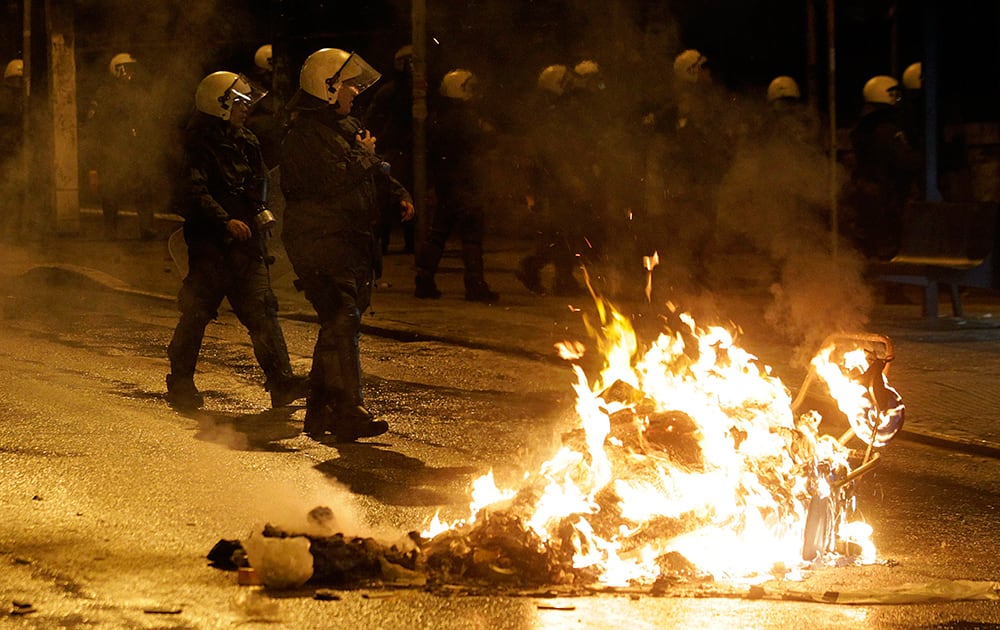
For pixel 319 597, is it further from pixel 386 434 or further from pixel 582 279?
pixel 582 279

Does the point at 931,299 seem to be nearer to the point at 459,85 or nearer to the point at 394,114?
the point at 459,85

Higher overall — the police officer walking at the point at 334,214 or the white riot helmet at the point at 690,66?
the white riot helmet at the point at 690,66

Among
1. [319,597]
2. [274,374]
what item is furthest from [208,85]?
[319,597]

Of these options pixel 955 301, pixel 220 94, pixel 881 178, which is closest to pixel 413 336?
pixel 220 94

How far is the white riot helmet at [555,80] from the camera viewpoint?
14.2 metres

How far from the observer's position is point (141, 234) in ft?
69.4

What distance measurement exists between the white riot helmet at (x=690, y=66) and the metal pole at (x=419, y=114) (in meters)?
2.56

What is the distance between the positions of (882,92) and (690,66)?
336 cm

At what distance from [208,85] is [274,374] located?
165cm

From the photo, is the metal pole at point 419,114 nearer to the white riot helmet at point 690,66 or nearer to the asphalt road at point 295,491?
the white riot helmet at point 690,66

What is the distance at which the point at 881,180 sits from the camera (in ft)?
49.5

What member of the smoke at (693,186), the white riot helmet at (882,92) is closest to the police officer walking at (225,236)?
the smoke at (693,186)

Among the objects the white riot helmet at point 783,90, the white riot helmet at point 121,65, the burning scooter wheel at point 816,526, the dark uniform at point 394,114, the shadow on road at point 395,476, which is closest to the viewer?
the burning scooter wheel at point 816,526

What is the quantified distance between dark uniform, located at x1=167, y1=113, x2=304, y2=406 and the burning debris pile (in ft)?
9.57
